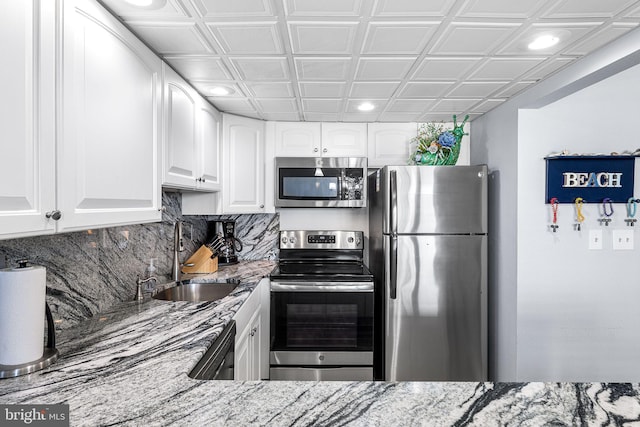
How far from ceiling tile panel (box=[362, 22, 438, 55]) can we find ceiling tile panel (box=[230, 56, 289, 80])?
1.45 feet

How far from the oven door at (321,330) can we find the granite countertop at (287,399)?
1.48 m

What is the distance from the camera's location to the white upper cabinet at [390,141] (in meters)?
2.95

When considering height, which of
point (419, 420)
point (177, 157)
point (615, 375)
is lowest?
point (615, 375)

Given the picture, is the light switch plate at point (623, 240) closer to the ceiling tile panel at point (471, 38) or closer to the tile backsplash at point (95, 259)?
the ceiling tile panel at point (471, 38)

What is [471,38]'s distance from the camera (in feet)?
4.96

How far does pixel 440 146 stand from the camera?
268 centimetres

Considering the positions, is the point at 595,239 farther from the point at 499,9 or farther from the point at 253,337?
the point at 253,337

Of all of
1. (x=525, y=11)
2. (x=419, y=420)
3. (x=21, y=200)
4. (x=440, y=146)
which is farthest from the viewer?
(x=440, y=146)

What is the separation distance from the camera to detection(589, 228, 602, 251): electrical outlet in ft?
7.25

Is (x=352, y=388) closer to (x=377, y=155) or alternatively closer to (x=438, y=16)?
(x=438, y=16)

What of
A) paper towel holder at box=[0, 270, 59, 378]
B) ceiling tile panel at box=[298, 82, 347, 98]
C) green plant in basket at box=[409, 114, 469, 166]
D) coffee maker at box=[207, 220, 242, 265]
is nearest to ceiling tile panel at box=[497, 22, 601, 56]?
ceiling tile panel at box=[298, 82, 347, 98]

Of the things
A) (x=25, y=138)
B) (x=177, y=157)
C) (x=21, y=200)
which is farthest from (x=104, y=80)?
(x=177, y=157)

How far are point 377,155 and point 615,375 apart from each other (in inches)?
86.3

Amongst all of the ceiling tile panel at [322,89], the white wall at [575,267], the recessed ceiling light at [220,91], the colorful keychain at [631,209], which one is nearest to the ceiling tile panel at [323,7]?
the ceiling tile panel at [322,89]
